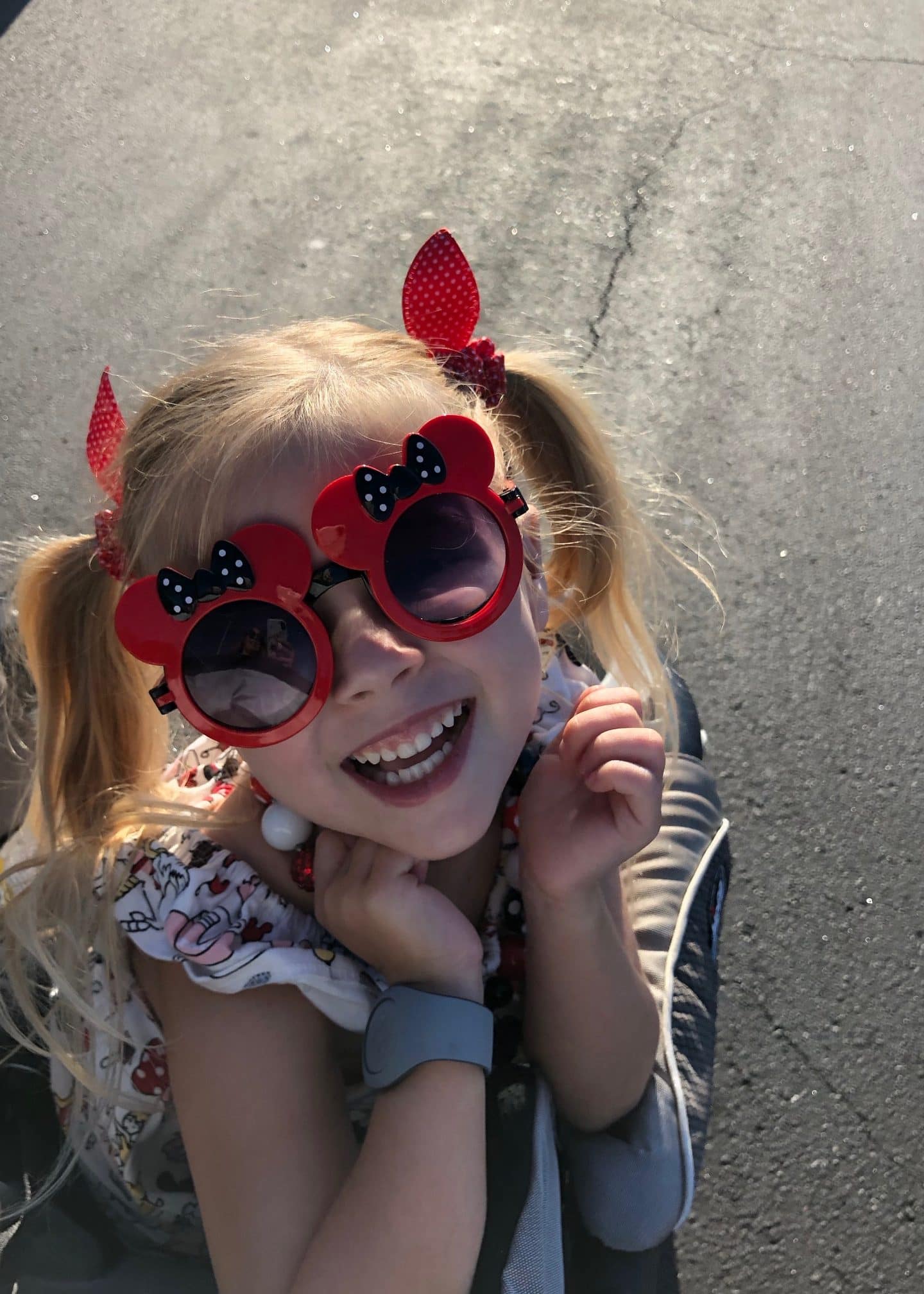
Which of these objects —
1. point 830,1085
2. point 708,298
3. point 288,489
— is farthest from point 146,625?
point 708,298

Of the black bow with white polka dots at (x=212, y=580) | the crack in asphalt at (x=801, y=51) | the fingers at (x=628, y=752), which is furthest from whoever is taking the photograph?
the crack in asphalt at (x=801, y=51)

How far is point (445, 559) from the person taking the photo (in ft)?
3.58

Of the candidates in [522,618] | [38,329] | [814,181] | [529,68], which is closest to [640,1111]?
[522,618]

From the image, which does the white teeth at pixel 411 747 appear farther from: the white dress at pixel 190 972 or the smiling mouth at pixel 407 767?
the white dress at pixel 190 972

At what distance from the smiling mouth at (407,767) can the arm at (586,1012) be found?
0.74 feet

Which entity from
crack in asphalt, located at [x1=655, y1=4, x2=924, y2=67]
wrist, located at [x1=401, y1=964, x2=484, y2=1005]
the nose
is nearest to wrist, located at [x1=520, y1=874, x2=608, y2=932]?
wrist, located at [x1=401, y1=964, x2=484, y2=1005]

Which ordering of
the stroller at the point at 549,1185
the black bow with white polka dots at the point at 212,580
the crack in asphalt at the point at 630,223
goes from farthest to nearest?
the crack in asphalt at the point at 630,223
the stroller at the point at 549,1185
the black bow with white polka dots at the point at 212,580

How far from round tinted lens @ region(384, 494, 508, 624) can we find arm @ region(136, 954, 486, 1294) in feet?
1.30

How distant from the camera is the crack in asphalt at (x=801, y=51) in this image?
3.41 m

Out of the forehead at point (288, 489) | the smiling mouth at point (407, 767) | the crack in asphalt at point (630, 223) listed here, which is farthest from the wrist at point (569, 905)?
the crack in asphalt at point (630, 223)

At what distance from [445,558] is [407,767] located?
8.2 inches

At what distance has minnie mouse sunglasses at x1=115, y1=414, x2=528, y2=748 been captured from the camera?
1.04m

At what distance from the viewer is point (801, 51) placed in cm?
346

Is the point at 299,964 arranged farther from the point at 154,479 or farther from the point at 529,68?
the point at 529,68
